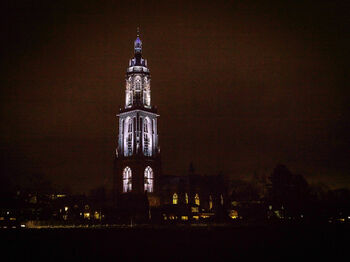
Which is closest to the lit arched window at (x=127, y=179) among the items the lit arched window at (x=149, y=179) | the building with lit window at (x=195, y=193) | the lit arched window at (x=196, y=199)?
the lit arched window at (x=149, y=179)

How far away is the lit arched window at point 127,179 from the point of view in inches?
5438

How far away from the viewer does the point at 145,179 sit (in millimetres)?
139000

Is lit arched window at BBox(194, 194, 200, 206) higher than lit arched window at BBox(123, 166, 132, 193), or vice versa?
lit arched window at BBox(123, 166, 132, 193)

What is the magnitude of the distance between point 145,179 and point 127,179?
6131 millimetres

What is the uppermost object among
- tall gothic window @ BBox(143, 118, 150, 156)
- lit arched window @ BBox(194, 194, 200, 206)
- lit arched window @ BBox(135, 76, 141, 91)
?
lit arched window @ BBox(135, 76, 141, 91)

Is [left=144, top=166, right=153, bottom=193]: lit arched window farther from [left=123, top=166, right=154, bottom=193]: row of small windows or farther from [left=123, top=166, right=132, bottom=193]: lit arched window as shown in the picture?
[left=123, top=166, right=132, bottom=193]: lit arched window

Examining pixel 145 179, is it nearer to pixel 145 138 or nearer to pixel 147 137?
pixel 145 138

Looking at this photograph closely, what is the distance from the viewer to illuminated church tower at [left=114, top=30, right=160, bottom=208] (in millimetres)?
137250

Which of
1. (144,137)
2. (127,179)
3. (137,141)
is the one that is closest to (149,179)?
(127,179)

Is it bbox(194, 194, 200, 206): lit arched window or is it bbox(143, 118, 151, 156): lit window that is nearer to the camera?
bbox(143, 118, 151, 156): lit window

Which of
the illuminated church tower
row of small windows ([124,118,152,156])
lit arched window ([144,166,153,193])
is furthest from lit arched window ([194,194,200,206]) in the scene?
row of small windows ([124,118,152,156])

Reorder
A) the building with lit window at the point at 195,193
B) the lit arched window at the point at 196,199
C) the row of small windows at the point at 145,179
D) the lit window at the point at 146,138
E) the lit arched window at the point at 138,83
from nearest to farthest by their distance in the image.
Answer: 1. the building with lit window at the point at 195,193
2. the row of small windows at the point at 145,179
3. the lit window at the point at 146,138
4. the lit arched window at the point at 196,199
5. the lit arched window at the point at 138,83

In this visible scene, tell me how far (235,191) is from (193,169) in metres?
20.2

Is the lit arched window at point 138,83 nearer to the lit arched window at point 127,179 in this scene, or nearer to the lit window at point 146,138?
the lit window at point 146,138
